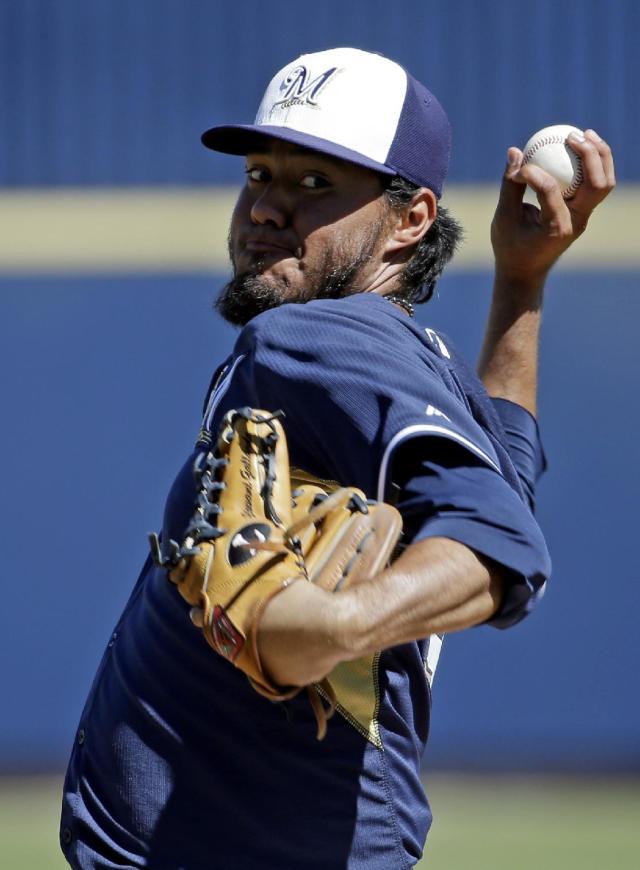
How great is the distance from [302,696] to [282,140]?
852 millimetres

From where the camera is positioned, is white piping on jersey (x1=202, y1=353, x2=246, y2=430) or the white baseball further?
the white baseball

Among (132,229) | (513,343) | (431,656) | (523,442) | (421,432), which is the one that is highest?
(421,432)

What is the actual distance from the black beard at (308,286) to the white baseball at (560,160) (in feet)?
1.24

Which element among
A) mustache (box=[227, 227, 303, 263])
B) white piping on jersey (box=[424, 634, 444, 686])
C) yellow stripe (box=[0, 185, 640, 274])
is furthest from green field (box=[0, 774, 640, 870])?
mustache (box=[227, 227, 303, 263])

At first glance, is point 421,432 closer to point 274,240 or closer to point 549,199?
point 274,240

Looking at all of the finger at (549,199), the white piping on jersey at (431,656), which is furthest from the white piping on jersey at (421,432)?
the finger at (549,199)

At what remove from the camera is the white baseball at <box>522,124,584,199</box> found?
2.18m

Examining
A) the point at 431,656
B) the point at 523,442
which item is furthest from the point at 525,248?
the point at 431,656

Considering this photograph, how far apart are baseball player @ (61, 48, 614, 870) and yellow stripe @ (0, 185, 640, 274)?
3.29 meters

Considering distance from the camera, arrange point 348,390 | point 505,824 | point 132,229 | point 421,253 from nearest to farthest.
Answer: point 348,390 < point 421,253 < point 505,824 < point 132,229

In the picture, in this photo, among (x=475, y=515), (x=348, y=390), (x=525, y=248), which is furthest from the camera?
(x=525, y=248)

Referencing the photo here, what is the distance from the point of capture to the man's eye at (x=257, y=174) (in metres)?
2.07

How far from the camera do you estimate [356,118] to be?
6.43 ft

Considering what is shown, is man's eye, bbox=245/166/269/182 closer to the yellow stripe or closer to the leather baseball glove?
the leather baseball glove
